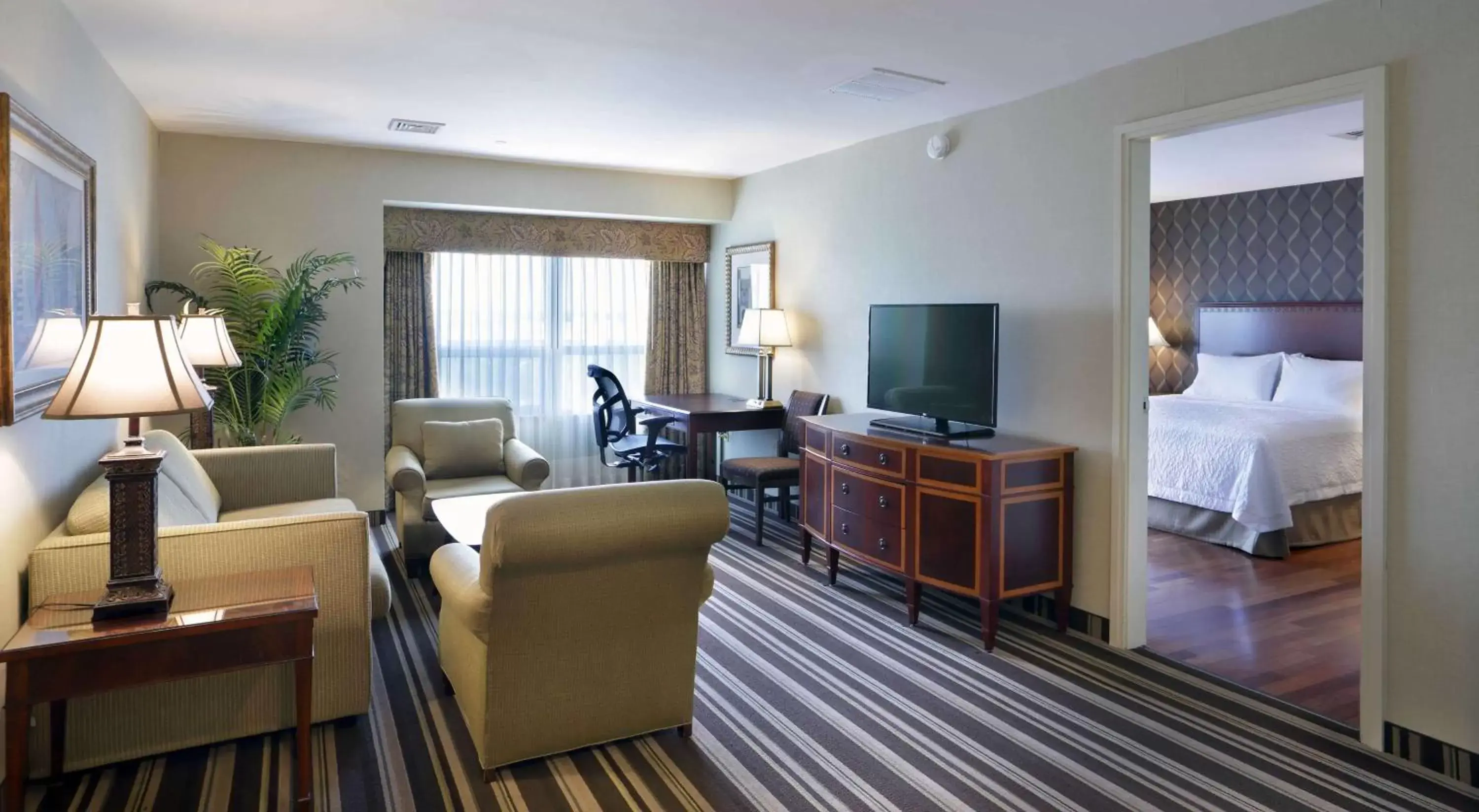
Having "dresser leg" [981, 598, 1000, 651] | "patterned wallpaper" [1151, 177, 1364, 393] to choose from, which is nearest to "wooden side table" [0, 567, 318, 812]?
"dresser leg" [981, 598, 1000, 651]

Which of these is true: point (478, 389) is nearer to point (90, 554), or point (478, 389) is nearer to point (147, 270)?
point (147, 270)

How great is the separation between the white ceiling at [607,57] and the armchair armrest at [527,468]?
1862 millimetres

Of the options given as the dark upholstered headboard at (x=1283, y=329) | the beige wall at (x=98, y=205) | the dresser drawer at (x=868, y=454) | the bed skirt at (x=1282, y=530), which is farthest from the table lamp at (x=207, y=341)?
the dark upholstered headboard at (x=1283, y=329)

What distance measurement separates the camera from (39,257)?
8.98 feet

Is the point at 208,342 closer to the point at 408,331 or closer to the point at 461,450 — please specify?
the point at 461,450

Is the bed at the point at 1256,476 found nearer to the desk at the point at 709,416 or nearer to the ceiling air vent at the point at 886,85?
the desk at the point at 709,416

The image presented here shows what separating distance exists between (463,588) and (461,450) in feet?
9.17

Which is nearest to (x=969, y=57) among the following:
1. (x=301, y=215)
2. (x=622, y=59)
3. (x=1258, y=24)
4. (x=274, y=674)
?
(x=1258, y=24)

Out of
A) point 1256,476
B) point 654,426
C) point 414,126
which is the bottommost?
point 1256,476

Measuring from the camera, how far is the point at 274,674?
110 inches

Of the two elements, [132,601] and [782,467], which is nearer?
[132,601]

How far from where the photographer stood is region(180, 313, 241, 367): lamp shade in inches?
151

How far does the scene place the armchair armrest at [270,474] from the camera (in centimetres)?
421

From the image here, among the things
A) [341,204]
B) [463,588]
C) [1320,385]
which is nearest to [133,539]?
[463,588]
